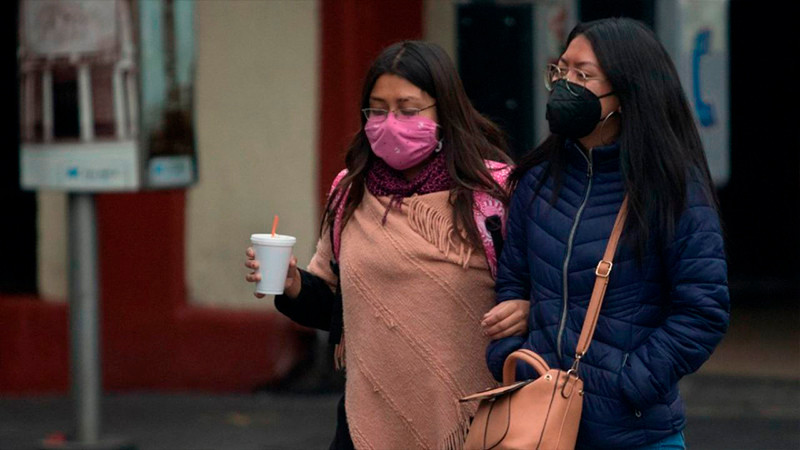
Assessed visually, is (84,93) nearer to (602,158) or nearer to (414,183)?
(414,183)

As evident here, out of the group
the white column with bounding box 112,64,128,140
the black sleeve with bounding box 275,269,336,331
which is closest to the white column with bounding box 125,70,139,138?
the white column with bounding box 112,64,128,140

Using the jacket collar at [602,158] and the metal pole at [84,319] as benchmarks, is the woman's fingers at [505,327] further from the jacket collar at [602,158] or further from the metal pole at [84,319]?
the metal pole at [84,319]

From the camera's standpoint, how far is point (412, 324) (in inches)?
140

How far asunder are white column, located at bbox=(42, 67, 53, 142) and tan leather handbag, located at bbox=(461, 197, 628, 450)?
3454mm

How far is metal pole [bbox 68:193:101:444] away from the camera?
19.7 ft

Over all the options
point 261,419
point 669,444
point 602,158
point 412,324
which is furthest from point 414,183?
point 261,419

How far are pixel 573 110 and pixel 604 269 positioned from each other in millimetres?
360

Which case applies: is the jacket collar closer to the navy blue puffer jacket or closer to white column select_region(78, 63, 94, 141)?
the navy blue puffer jacket

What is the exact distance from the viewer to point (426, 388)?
3562 mm

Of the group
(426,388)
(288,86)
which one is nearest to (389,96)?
(426,388)

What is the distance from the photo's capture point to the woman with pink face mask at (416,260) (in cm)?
353

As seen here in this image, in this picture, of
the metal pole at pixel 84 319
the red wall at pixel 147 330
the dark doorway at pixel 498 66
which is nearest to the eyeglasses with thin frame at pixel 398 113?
the metal pole at pixel 84 319

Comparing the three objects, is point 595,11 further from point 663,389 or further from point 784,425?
point 663,389

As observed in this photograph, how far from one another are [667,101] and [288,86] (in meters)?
4.98
